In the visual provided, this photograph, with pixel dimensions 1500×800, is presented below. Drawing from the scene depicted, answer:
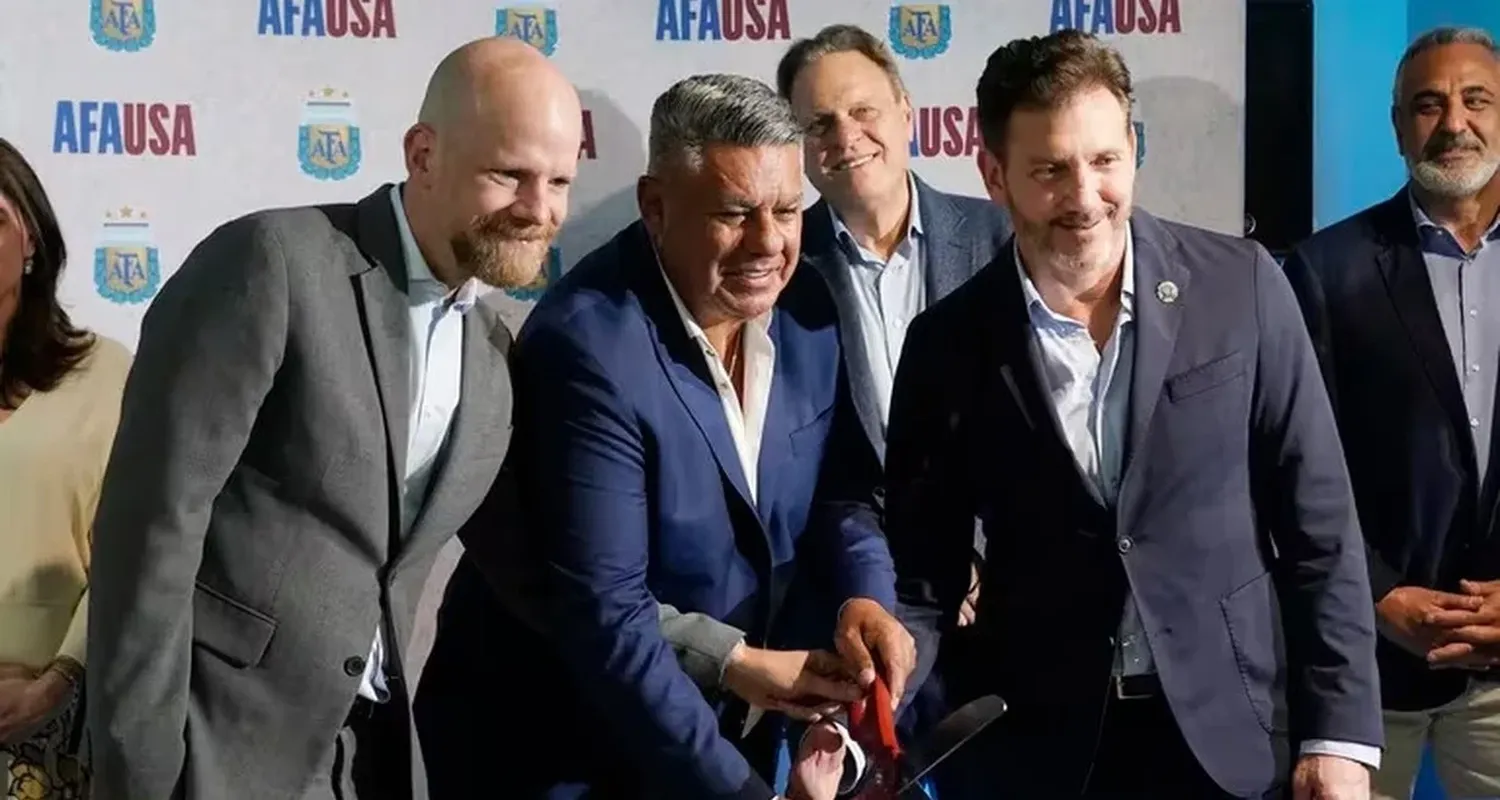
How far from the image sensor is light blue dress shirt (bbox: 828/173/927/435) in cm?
294

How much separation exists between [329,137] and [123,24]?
1.55 feet

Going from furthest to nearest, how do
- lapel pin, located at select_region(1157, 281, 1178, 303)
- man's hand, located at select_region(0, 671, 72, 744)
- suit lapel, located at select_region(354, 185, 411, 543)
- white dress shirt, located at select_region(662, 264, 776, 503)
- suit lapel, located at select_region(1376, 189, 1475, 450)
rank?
1. suit lapel, located at select_region(1376, 189, 1475, 450)
2. man's hand, located at select_region(0, 671, 72, 744)
3. white dress shirt, located at select_region(662, 264, 776, 503)
4. lapel pin, located at select_region(1157, 281, 1178, 303)
5. suit lapel, located at select_region(354, 185, 411, 543)

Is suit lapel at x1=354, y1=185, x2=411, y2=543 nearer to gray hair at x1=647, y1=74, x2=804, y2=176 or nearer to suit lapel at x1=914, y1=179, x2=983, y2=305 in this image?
gray hair at x1=647, y1=74, x2=804, y2=176

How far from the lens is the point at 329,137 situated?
341cm

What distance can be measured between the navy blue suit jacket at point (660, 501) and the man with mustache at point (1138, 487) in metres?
0.21

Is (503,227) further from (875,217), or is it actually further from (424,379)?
(875,217)

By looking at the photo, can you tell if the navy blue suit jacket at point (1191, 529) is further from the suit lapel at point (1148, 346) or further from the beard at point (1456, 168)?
the beard at point (1456, 168)

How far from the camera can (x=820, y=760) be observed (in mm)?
2137

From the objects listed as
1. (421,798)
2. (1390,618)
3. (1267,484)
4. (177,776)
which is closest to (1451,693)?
(1390,618)

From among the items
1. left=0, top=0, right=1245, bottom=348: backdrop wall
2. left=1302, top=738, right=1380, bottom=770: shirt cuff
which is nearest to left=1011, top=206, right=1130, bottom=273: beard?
left=1302, top=738, right=1380, bottom=770: shirt cuff

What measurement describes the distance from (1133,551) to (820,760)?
Result: 1.57ft

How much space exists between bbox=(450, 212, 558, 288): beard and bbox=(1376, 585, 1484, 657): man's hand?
5.57ft

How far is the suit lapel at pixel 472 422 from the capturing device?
206 centimetres

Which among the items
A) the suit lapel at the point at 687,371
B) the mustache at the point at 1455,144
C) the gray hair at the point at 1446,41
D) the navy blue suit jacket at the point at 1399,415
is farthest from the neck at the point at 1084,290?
the gray hair at the point at 1446,41
